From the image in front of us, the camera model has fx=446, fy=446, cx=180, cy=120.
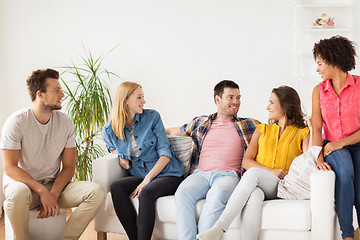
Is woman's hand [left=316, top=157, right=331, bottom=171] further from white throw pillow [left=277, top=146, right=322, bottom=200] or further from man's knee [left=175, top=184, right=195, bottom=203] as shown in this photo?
man's knee [left=175, top=184, right=195, bottom=203]

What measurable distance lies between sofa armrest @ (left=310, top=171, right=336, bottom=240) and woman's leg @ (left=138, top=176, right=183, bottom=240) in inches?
35.4

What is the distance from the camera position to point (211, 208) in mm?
2562

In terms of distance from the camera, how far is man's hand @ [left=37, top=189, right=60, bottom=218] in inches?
105

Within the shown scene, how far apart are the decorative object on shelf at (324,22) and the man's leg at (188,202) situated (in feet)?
6.99

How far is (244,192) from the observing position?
2.52 meters

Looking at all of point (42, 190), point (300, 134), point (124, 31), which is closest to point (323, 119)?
point (300, 134)

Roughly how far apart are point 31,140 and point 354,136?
194cm

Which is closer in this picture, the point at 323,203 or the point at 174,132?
the point at 323,203

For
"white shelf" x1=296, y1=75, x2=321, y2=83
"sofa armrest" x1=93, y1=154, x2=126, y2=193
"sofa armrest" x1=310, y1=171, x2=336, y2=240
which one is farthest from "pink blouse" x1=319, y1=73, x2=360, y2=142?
"white shelf" x1=296, y1=75, x2=321, y2=83

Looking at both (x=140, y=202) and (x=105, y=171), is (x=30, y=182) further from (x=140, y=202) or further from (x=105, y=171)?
(x=140, y=202)

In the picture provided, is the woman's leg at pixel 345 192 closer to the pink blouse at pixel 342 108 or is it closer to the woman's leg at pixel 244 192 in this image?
the pink blouse at pixel 342 108

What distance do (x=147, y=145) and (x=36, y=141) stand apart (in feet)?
2.37

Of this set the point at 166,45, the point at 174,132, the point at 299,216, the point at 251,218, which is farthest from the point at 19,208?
the point at 166,45

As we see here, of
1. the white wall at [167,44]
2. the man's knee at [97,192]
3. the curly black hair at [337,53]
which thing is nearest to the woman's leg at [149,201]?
the man's knee at [97,192]
